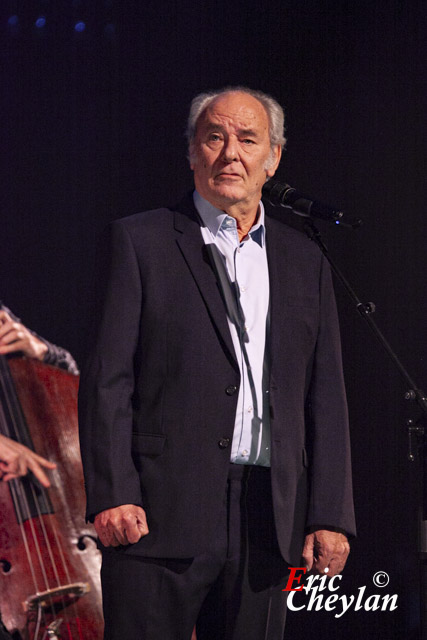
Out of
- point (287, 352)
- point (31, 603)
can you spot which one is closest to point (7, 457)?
point (31, 603)

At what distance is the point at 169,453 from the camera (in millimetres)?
1572

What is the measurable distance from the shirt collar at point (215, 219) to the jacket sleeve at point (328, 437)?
204mm

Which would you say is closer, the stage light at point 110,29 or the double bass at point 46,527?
the double bass at point 46,527

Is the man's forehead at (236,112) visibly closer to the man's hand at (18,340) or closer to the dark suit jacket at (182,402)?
the dark suit jacket at (182,402)

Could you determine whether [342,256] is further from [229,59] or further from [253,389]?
[253,389]

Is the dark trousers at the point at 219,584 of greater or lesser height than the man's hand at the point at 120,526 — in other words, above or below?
below

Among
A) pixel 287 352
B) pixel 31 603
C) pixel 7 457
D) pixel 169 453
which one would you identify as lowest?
pixel 31 603

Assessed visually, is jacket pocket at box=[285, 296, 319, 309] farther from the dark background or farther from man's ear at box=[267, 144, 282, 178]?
the dark background

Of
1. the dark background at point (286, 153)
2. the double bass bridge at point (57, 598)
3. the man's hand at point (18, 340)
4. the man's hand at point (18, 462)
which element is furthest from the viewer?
the dark background at point (286, 153)

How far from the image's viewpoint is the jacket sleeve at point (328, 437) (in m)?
1.68

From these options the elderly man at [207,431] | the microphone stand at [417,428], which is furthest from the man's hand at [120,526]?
the microphone stand at [417,428]

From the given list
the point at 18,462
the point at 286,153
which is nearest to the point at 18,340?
the point at 18,462

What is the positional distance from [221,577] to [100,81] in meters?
1.87

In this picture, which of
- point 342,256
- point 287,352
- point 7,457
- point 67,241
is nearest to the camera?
point 287,352
